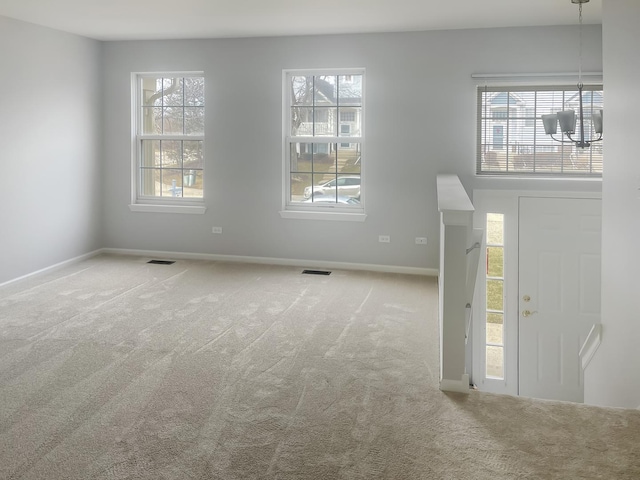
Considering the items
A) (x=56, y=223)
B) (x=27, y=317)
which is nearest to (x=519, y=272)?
(x=27, y=317)

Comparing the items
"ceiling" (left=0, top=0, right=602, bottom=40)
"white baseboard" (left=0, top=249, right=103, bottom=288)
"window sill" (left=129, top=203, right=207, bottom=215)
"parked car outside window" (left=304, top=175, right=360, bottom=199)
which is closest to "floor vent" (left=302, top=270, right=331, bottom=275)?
"parked car outside window" (left=304, top=175, right=360, bottom=199)

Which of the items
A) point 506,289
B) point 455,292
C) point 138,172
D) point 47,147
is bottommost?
point 506,289

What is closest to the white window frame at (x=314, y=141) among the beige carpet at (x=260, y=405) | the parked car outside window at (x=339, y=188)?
the parked car outside window at (x=339, y=188)

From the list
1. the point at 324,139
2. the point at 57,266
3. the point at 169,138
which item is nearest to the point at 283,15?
the point at 324,139

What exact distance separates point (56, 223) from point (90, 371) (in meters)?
3.25

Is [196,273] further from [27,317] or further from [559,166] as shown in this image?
[559,166]

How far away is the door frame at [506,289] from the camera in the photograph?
18.1 ft

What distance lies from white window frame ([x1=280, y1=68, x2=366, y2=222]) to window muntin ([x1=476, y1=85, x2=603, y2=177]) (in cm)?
124

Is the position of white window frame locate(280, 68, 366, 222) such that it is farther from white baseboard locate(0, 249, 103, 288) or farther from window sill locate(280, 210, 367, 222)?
white baseboard locate(0, 249, 103, 288)

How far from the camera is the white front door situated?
17.7ft

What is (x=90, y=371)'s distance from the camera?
10.5ft

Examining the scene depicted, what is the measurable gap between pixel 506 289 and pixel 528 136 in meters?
1.58

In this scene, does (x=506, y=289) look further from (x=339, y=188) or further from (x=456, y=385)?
(x=456, y=385)

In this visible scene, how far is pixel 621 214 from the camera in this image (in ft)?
9.98
